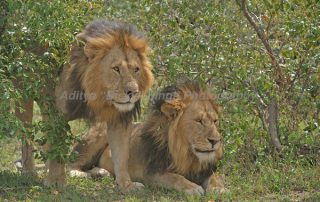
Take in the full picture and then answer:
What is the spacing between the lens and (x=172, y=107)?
6.09m

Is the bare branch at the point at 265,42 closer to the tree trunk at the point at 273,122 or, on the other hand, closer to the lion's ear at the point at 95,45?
the tree trunk at the point at 273,122

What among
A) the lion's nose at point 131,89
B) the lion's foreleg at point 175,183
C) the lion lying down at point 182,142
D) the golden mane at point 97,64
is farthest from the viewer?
the lion lying down at point 182,142

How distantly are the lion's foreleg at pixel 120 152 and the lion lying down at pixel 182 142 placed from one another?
0.24 m

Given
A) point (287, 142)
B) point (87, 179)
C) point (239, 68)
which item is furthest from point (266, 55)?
point (87, 179)

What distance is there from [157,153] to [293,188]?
1157mm

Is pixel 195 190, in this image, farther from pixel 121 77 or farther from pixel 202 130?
pixel 121 77

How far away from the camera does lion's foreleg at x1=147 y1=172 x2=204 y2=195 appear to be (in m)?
5.82

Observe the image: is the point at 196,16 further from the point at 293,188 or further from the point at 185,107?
the point at 293,188

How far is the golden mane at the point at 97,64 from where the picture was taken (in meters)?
5.72

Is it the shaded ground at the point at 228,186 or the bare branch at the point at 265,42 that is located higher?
the bare branch at the point at 265,42

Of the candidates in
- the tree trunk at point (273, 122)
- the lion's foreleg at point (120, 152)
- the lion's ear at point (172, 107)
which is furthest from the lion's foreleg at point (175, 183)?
the tree trunk at point (273, 122)

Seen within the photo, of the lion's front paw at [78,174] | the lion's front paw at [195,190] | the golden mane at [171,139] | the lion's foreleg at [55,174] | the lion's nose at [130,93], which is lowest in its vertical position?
the lion's front paw at [195,190]

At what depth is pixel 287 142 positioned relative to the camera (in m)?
6.78

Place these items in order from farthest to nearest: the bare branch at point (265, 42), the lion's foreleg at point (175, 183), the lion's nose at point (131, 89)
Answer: the bare branch at point (265, 42) → the lion's foreleg at point (175, 183) → the lion's nose at point (131, 89)
